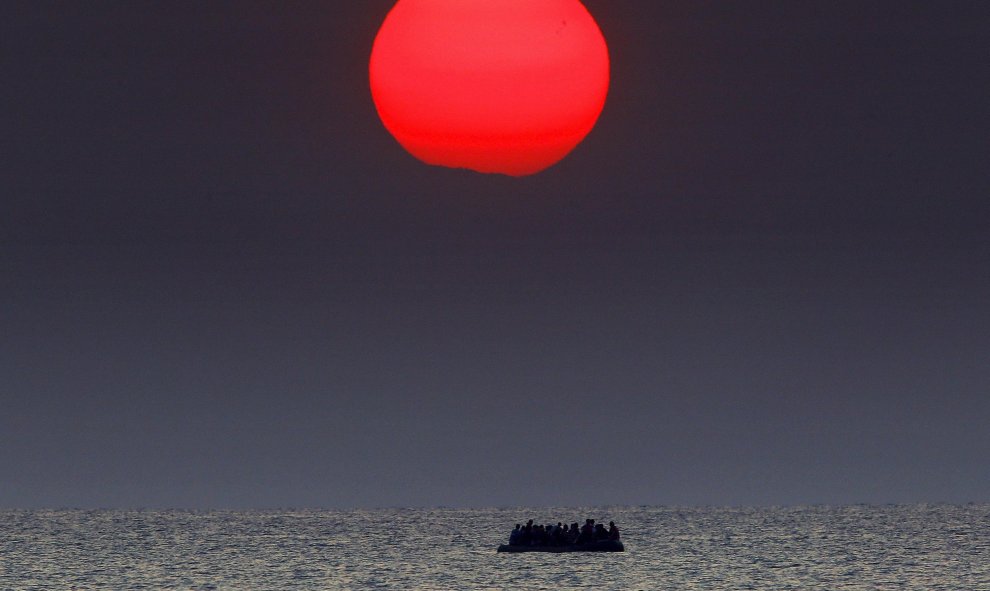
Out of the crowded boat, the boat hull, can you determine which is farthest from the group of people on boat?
the boat hull

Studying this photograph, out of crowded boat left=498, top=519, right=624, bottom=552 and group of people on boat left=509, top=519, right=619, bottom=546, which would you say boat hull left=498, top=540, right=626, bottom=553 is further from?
group of people on boat left=509, top=519, right=619, bottom=546

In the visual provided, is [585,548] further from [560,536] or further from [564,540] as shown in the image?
[560,536]

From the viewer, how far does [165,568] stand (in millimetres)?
133375

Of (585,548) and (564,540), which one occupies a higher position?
(564,540)

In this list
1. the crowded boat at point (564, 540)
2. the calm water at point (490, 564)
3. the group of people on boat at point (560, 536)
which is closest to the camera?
the calm water at point (490, 564)

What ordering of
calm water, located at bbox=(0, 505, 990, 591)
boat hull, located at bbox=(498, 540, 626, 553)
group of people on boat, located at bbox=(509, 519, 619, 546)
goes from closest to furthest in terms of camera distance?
calm water, located at bbox=(0, 505, 990, 591) < boat hull, located at bbox=(498, 540, 626, 553) < group of people on boat, located at bbox=(509, 519, 619, 546)

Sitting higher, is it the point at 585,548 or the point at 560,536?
the point at 560,536

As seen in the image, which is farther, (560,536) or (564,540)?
(560,536)

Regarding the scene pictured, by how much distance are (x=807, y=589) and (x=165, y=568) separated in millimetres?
54300

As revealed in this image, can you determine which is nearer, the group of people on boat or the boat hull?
the boat hull

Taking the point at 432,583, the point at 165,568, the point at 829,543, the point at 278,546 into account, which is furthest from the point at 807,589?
the point at 278,546

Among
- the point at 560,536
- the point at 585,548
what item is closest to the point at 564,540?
the point at 560,536

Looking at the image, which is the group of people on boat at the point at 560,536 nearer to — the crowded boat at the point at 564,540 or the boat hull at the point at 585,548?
the crowded boat at the point at 564,540

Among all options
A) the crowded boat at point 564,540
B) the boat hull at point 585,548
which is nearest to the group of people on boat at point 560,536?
the crowded boat at point 564,540
